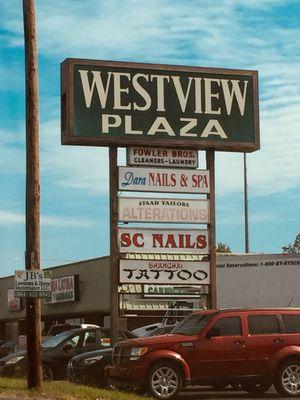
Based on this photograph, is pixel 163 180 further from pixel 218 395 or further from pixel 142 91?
pixel 218 395

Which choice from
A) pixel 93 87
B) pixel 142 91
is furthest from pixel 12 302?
pixel 93 87

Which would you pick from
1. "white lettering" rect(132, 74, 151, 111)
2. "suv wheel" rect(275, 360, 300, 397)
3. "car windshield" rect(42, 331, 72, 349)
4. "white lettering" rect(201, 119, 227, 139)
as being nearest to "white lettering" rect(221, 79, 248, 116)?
"white lettering" rect(201, 119, 227, 139)

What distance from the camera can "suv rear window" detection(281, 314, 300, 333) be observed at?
20906mm

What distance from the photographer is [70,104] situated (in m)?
26.1

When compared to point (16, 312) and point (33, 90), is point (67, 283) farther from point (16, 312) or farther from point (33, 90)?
point (33, 90)

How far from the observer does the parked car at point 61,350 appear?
2516 cm

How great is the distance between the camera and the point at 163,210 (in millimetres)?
26703

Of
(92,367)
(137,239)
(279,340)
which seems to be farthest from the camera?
(137,239)

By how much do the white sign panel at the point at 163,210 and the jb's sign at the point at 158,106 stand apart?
164 cm

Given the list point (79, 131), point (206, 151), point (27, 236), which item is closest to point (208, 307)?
point (206, 151)

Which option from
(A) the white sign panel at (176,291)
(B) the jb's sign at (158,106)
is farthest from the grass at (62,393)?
(B) the jb's sign at (158,106)

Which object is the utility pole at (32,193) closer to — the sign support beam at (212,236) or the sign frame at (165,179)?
the sign frame at (165,179)

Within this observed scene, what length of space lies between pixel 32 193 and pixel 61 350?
6917 mm

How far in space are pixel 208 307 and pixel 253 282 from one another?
1005 inches
